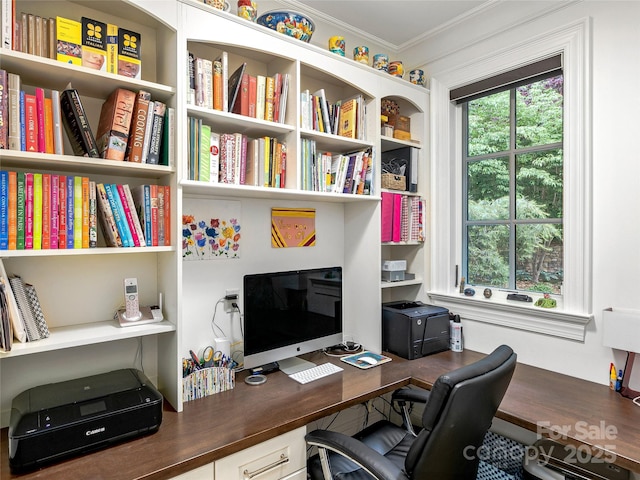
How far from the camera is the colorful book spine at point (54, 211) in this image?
128 centimetres

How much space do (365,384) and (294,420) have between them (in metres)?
0.47

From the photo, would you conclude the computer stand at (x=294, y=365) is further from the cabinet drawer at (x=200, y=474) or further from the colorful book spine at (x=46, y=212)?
the colorful book spine at (x=46, y=212)

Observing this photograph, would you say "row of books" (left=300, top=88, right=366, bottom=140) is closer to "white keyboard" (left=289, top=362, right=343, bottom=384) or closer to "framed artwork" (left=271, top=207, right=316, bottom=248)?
"framed artwork" (left=271, top=207, right=316, bottom=248)

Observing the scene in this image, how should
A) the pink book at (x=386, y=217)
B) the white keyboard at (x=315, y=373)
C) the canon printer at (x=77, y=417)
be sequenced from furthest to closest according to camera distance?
the pink book at (x=386, y=217) < the white keyboard at (x=315, y=373) < the canon printer at (x=77, y=417)

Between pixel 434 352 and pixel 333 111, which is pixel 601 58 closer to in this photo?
pixel 333 111

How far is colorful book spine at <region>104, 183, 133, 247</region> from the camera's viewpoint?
4.60 ft

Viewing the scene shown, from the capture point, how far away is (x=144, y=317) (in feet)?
5.04

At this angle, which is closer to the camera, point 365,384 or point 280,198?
point 365,384

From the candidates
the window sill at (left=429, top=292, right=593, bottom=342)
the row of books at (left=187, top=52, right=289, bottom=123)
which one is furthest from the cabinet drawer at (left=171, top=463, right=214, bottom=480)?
the window sill at (left=429, top=292, right=593, bottom=342)

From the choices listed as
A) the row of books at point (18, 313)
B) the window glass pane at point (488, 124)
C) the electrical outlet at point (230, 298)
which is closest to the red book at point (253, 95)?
the electrical outlet at point (230, 298)

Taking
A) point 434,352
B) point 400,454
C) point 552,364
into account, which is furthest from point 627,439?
point 434,352

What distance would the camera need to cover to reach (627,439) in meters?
1.32

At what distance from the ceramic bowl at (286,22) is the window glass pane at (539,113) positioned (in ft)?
4.41

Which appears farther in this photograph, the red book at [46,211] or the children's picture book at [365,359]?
the children's picture book at [365,359]
